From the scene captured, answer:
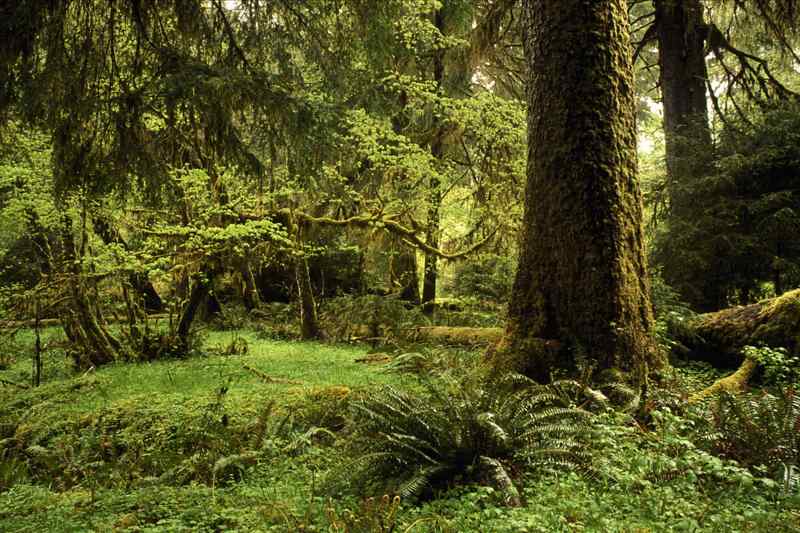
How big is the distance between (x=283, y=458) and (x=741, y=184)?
23.4ft

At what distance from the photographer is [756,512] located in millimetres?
2406

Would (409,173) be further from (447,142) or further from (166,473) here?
(166,473)

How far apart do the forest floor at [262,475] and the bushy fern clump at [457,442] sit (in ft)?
0.47

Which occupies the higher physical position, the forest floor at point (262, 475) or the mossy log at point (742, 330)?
the mossy log at point (742, 330)

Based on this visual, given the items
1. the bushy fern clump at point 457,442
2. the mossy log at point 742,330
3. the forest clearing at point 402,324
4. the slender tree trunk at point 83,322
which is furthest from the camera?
the slender tree trunk at point 83,322

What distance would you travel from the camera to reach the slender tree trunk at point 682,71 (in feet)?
28.5

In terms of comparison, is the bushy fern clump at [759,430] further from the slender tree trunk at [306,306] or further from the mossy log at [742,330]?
the slender tree trunk at [306,306]

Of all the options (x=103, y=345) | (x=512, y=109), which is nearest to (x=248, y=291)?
(x=103, y=345)

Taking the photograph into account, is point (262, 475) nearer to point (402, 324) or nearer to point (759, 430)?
point (759, 430)

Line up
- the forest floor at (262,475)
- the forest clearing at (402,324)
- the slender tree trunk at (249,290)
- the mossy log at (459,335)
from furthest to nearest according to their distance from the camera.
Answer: the slender tree trunk at (249,290) < the mossy log at (459,335) < the forest clearing at (402,324) < the forest floor at (262,475)

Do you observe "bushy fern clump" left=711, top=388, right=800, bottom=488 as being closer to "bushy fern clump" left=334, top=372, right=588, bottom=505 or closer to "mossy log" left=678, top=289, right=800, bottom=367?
"bushy fern clump" left=334, top=372, right=588, bottom=505

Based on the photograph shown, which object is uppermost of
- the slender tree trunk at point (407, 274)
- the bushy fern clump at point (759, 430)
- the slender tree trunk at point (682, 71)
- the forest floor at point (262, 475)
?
the slender tree trunk at point (682, 71)

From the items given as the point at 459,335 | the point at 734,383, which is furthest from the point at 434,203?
the point at 734,383

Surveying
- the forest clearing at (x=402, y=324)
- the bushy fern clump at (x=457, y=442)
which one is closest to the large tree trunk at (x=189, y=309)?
the forest clearing at (x=402, y=324)
